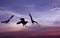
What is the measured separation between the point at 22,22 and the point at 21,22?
5 centimetres

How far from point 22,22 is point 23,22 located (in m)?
0.06

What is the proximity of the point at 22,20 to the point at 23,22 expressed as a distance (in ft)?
0.65

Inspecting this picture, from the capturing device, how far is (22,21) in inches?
169

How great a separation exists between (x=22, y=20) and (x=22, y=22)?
0.18 metres

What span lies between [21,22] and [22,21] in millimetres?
95

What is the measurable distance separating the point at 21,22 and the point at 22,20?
6.9 inches

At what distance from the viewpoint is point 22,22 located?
435 cm

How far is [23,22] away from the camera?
14.4 ft

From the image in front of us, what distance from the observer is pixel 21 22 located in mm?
4336

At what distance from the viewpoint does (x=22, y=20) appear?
4215mm

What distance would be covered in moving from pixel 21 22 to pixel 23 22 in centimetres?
11
